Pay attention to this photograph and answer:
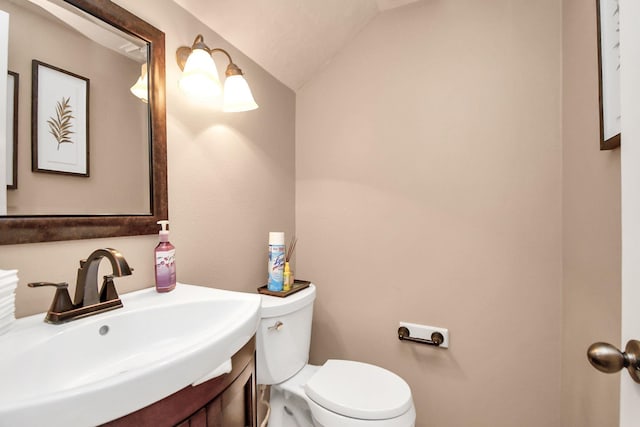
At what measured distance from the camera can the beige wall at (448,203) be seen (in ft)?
4.22

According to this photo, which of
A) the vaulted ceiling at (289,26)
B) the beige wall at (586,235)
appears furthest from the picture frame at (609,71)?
the vaulted ceiling at (289,26)

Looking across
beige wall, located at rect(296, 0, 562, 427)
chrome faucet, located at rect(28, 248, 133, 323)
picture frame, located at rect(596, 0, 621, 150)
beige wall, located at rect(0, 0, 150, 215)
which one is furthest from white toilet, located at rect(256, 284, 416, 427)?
picture frame, located at rect(596, 0, 621, 150)

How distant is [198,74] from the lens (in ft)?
3.29

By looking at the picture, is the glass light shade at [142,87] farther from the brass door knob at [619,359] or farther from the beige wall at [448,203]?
the brass door knob at [619,359]

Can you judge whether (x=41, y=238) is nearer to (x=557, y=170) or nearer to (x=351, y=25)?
(x=351, y=25)

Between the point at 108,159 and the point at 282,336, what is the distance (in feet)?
2.88

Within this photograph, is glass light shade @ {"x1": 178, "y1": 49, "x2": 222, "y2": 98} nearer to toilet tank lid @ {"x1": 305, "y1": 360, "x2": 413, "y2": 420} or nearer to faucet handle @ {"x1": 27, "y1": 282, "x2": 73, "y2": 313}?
faucet handle @ {"x1": 27, "y1": 282, "x2": 73, "y2": 313}

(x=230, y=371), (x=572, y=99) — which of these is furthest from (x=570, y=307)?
(x=230, y=371)

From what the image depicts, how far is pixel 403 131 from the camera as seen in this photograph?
59.9 inches

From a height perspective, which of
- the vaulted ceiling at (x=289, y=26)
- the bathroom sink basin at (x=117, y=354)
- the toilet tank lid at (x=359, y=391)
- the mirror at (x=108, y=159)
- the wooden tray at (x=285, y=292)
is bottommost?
the toilet tank lid at (x=359, y=391)

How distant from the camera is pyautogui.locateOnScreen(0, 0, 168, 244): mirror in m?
0.73

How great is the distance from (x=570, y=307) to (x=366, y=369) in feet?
2.77

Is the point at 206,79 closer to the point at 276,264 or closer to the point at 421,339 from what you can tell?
the point at 276,264

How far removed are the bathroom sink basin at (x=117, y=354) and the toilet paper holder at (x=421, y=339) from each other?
94cm
